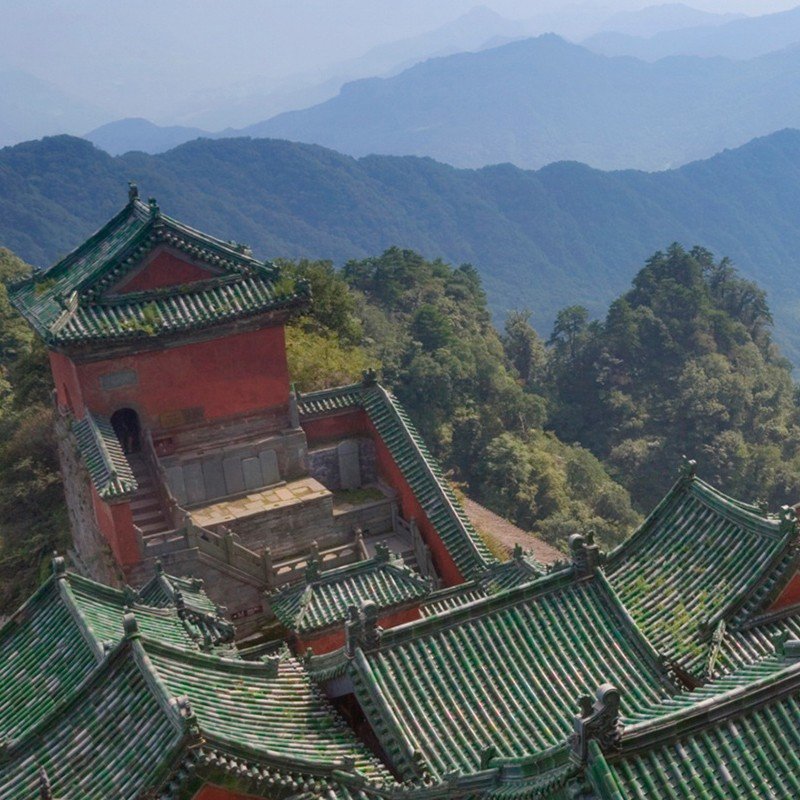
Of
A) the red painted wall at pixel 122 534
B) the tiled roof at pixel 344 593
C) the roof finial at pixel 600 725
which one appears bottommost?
the tiled roof at pixel 344 593

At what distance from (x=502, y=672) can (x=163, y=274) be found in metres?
10.8

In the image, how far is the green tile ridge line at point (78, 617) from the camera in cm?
1113

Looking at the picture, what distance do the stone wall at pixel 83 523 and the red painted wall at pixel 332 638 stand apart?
4021 mm

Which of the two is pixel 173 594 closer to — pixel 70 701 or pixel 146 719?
pixel 70 701

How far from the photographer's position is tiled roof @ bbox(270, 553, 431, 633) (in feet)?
48.0

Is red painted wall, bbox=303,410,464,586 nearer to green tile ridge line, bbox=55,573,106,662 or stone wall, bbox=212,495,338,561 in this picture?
stone wall, bbox=212,495,338,561

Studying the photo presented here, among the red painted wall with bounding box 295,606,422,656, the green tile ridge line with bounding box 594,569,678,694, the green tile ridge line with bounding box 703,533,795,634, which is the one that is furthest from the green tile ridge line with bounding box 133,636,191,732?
the green tile ridge line with bounding box 703,533,795,634

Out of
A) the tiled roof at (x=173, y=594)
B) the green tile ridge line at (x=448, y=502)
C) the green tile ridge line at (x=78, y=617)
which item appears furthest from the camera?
the green tile ridge line at (x=448, y=502)

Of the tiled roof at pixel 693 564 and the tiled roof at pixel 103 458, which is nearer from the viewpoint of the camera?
the tiled roof at pixel 693 564

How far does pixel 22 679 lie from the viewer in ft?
38.1

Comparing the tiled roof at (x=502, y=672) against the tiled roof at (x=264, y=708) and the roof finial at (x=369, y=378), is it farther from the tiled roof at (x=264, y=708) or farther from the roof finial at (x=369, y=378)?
the roof finial at (x=369, y=378)

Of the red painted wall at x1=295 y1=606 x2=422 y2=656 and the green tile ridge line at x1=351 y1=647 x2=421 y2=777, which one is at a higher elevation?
the green tile ridge line at x1=351 y1=647 x2=421 y2=777

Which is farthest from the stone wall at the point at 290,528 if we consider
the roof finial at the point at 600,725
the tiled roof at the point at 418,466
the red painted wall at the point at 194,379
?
the roof finial at the point at 600,725

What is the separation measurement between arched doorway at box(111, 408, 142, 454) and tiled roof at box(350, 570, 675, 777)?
10.4m
